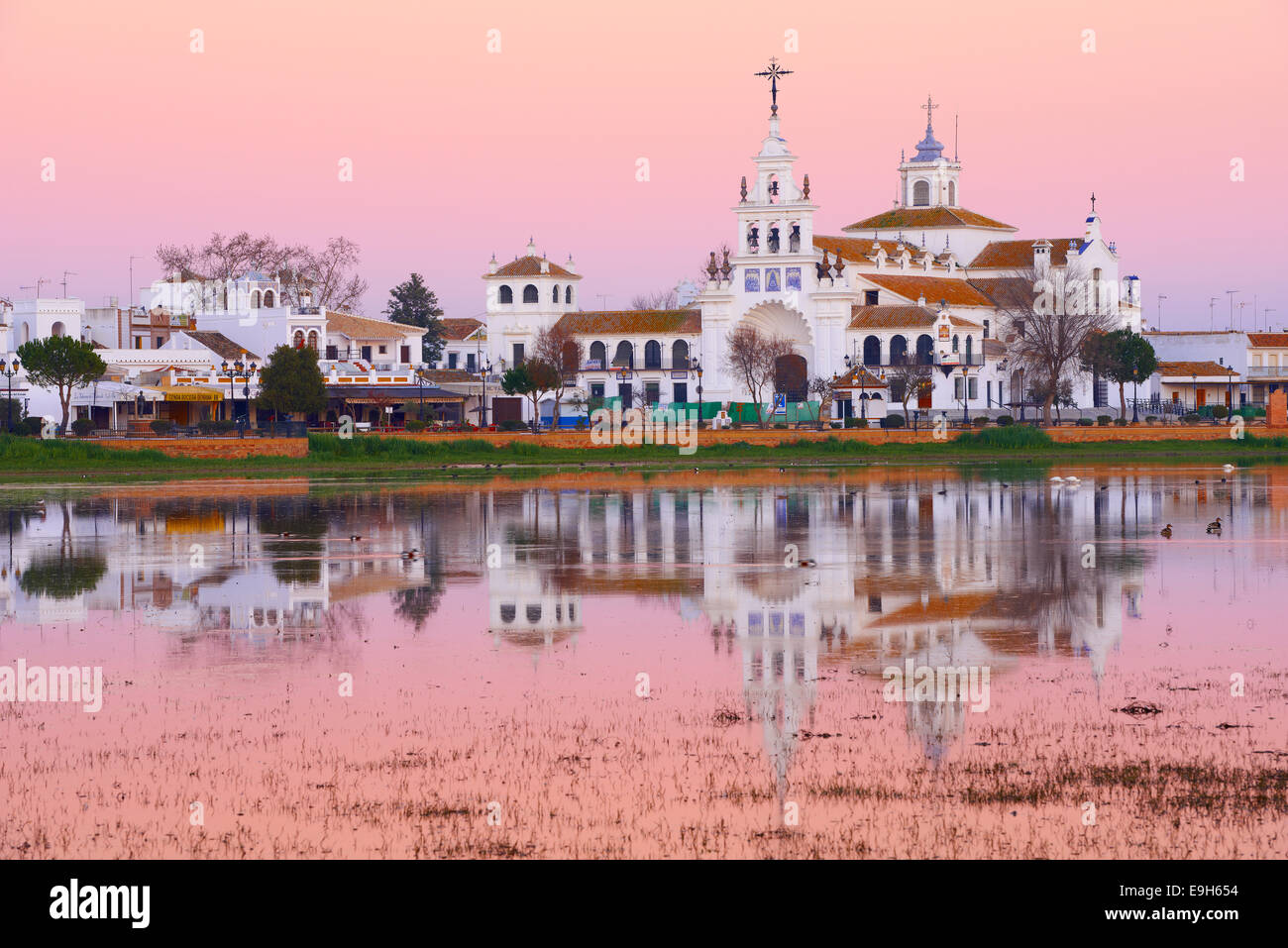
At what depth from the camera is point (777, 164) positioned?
83312mm

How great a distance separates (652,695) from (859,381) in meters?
62.1

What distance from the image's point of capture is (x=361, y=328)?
9000 centimetres

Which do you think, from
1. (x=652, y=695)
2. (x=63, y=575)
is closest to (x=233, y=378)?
(x=63, y=575)

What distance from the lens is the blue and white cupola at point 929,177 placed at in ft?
328

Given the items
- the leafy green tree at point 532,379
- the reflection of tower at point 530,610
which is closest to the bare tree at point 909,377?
the leafy green tree at point 532,379

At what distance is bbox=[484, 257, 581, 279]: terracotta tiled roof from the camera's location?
93312 mm

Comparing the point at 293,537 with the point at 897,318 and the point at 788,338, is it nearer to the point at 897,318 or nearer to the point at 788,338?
the point at 897,318

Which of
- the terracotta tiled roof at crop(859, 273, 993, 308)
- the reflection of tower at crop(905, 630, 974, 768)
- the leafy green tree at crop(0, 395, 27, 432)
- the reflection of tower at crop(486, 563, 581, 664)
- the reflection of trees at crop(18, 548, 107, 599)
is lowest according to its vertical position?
the reflection of tower at crop(905, 630, 974, 768)

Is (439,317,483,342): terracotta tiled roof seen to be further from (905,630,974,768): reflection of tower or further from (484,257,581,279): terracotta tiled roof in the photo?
(905,630,974,768): reflection of tower

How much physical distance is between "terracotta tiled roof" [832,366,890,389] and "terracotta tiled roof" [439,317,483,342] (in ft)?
114

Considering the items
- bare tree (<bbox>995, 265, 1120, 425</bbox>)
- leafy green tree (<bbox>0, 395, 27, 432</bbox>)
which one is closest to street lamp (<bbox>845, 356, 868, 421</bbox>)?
bare tree (<bbox>995, 265, 1120, 425</bbox>)

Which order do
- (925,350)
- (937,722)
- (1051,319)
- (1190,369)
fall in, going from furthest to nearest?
(1190,369)
(925,350)
(1051,319)
(937,722)

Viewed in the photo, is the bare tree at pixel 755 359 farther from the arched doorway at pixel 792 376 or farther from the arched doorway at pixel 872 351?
the arched doorway at pixel 872 351
